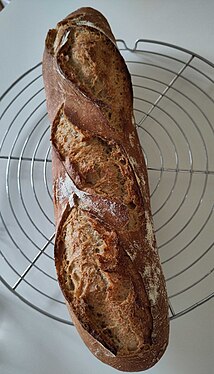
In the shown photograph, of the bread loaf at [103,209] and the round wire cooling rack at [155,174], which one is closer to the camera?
the bread loaf at [103,209]

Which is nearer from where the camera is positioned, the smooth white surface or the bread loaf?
the bread loaf

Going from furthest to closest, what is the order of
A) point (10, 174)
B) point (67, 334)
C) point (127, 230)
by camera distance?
point (10, 174)
point (67, 334)
point (127, 230)

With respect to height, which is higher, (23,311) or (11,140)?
(11,140)

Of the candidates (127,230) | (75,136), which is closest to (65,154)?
(75,136)

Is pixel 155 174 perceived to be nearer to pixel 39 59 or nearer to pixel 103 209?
pixel 103 209

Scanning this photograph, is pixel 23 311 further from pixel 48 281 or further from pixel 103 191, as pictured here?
pixel 103 191
